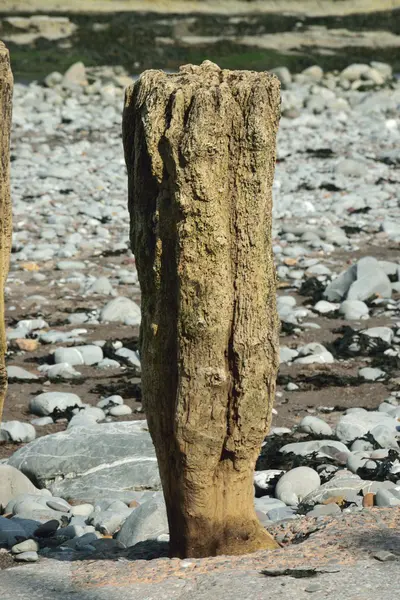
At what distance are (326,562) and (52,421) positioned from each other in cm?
442

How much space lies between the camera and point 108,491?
723cm

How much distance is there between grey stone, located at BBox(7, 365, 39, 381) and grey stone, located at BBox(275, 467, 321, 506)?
11.9 ft

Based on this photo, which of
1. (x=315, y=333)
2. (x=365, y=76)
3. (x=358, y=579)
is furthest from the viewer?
(x=365, y=76)

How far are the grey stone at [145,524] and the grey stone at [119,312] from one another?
17.7ft

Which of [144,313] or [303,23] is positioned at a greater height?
[303,23]

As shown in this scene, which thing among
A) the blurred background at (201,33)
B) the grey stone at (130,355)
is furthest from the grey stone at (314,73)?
the grey stone at (130,355)

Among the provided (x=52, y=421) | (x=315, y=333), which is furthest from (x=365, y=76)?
(x=52, y=421)

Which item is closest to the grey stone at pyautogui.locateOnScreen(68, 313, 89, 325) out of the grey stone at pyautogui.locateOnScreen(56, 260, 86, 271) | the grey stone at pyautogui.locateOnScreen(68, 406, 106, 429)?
the grey stone at pyautogui.locateOnScreen(56, 260, 86, 271)

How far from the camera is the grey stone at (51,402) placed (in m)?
9.06

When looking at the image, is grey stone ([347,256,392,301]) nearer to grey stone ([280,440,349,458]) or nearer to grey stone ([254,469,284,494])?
grey stone ([280,440,349,458])

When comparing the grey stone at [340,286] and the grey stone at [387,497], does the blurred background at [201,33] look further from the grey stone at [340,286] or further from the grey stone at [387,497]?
the grey stone at [387,497]

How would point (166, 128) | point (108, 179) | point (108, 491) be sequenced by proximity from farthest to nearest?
point (108, 179) → point (108, 491) → point (166, 128)

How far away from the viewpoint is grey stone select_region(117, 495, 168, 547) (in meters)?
6.10

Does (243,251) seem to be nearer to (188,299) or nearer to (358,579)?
(188,299)
